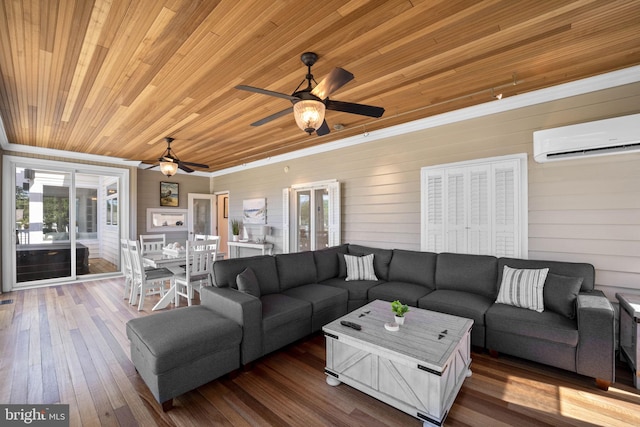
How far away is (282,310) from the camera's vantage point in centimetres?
287

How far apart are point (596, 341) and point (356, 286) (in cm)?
232

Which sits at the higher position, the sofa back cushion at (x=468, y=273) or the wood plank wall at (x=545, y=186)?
the wood plank wall at (x=545, y=186)

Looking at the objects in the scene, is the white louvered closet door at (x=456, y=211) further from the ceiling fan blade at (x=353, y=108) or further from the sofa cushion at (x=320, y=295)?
the ceiling fan blade at (x=353, y=108)

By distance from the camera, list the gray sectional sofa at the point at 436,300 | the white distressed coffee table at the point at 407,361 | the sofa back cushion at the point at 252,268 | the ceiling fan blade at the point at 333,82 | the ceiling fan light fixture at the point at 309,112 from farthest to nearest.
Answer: the sofa back cushion at the point at 252,268, the gray sectional sofa at the point at 436,300, the ceiling fan light fixture at the point at 309,112, the ceiling fan blade at the point at 333,82, the white distressed coffee table at the point at 407,361

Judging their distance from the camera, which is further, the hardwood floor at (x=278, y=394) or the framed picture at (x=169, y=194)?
the framed picture at (x=169, y=194)

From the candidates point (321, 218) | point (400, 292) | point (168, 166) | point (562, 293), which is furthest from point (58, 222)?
point (562, 293)

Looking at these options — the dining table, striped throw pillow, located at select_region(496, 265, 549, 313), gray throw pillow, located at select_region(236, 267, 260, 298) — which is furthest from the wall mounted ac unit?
the dining table

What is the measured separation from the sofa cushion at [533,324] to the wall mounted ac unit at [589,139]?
1.74 metres

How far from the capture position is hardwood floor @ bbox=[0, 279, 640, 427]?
1.99 meters

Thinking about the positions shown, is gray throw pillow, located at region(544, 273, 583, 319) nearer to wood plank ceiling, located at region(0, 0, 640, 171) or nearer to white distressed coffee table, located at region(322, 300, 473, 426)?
white distressed coffee table, located at region(322, 300, 473, 426)

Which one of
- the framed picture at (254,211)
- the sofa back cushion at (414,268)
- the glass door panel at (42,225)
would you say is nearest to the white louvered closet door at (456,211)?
the sofa back cushion at (414,268)

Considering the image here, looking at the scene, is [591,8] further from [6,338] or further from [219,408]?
[6,338]

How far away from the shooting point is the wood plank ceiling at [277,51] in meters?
1.95

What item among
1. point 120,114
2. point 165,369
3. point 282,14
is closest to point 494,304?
point 165,369
